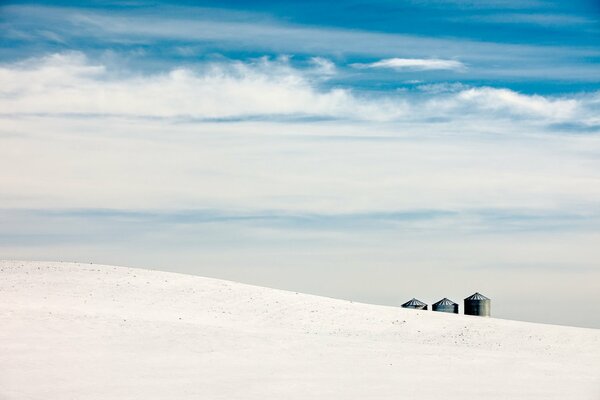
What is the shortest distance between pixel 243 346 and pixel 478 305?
24733mm

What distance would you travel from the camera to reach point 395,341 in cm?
3544

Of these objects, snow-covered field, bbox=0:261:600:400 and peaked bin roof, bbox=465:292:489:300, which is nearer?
snow-covered field, bbox=0:261:600:400

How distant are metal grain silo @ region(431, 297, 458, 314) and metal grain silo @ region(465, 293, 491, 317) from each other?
7.19 ft

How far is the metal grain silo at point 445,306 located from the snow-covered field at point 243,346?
12791 millimetres

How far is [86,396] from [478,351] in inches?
664

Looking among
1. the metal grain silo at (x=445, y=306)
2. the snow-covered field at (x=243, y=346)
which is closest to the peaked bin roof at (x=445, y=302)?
the metal grain silo at (x=445, y=306)

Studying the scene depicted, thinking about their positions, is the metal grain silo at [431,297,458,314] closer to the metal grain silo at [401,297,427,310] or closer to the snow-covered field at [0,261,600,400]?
the metal grain silo at [401,297,427,310]

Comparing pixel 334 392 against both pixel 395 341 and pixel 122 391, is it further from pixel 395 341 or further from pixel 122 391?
pixel 395 341

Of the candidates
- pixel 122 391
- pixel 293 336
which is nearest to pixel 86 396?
pixel 122 391

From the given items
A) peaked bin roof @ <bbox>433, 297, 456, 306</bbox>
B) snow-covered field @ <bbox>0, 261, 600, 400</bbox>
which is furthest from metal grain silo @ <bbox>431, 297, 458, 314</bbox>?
snow-covered field @ <bbox>0, 261, 600, 400</bbox>

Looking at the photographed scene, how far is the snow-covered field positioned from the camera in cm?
2678

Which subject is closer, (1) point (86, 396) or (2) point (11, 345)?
(1) point (86, 396)

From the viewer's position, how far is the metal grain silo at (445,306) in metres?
55.0

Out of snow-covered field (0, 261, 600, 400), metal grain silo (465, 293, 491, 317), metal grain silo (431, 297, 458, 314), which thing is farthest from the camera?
metal grain silo (431, 297, 458, 314)
